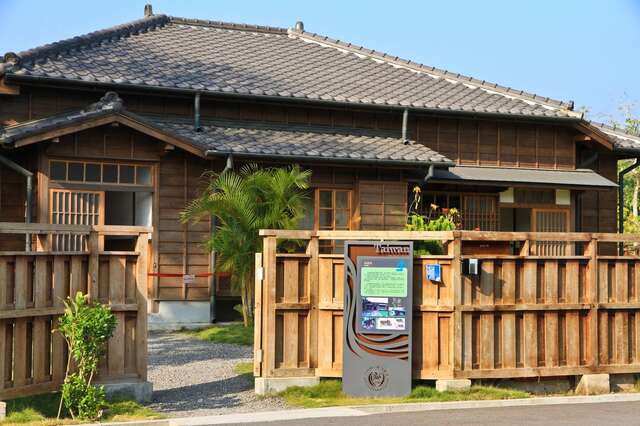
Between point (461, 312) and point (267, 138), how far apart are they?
923 centimetres

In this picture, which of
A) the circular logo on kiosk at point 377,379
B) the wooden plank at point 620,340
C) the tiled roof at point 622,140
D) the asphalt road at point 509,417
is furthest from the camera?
the tiled roof at point 622,140

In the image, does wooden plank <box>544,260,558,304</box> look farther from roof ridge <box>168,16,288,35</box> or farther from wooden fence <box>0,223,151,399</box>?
roof ridge <box>168,16,288,35</box>

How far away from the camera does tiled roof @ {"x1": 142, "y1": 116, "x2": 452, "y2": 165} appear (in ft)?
66.5

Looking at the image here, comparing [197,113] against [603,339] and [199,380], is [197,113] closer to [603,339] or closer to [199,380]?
[199,380]

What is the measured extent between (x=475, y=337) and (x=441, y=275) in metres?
1.01

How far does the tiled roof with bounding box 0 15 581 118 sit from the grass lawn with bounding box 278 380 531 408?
31.8 feet

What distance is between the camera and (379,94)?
2342 centimetres

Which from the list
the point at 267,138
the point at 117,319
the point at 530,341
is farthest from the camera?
the point at 267,138

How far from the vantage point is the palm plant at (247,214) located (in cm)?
1753

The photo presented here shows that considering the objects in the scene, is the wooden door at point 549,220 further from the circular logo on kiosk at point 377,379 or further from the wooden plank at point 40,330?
the wooden plank at point 40,330

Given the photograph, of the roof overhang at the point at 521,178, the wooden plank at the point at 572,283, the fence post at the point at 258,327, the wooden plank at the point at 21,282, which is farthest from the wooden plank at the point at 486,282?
the roof overhang at the point at 521,178

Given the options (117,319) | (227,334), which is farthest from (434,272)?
(227,334)

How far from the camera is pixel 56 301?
12.0m

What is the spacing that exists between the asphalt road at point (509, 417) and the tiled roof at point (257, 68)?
11.1 m
